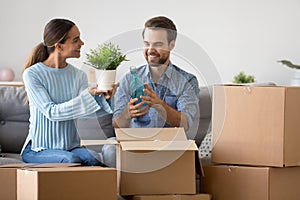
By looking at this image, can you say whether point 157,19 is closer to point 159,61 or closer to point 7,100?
point 159,61

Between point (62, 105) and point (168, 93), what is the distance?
502mm

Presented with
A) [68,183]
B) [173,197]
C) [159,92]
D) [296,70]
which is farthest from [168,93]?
[296,70]

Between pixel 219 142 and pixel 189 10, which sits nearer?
pixel 219 142

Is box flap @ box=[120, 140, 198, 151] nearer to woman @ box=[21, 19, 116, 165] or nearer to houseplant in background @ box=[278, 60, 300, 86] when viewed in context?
woman @ box=[21, 19, 116, 165]

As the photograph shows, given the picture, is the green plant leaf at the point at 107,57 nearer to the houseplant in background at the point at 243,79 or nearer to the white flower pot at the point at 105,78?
the white flower pot at the point at 105,78

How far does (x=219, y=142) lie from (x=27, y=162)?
2.94ft

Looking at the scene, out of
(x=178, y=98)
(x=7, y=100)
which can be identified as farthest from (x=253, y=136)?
(x=7, y=100)

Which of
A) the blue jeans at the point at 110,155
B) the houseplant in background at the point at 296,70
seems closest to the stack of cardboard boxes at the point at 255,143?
the blue jeans at the point at 110,155

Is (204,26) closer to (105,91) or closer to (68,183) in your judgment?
(105,91)

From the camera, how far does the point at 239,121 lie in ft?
10.7

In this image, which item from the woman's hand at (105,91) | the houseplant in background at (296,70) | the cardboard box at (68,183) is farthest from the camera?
the houseplant in background at (296,70)

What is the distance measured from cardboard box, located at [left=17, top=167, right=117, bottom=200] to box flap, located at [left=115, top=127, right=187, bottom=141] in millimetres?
241

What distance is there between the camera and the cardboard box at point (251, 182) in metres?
3.20

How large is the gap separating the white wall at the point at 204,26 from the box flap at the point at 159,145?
2.27 metres
